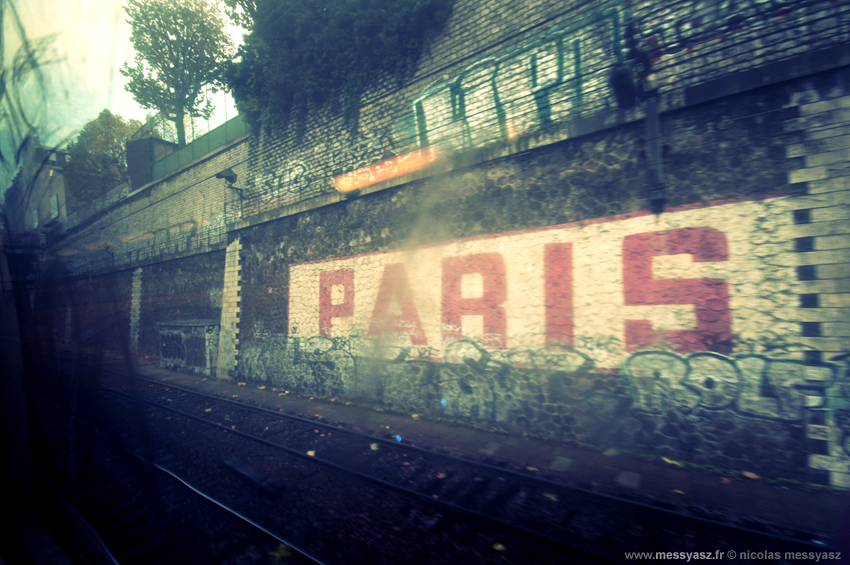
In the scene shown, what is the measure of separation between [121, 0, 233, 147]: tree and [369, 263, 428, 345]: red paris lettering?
62.0 ft

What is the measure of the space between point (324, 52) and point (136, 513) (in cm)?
940

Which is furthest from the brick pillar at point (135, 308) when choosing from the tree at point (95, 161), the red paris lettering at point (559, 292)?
the red paris lettering at point (559, 292)

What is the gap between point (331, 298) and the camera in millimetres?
8406

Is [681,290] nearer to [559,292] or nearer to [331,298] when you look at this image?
[559,292]

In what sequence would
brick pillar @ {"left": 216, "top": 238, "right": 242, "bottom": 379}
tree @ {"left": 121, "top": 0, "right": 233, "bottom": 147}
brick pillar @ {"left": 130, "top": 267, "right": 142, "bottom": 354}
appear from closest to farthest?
1. brick pillar @ {"left": 216, "top": 238, "right": 242, "bottom": 379}
2. brick pillar @ {"left": 130, "top": 267, "right": 142, "bottom": 354}
3. tree @ {"left": 121, "top": 0, "right": 233, "bottom": 147}

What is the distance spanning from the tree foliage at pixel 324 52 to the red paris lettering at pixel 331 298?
351cm

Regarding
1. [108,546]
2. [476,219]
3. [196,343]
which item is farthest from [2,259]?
[476,219]

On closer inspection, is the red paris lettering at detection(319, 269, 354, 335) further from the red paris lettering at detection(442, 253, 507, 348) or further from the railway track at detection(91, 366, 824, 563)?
the railway track at detection(91, 366, 824, 563)

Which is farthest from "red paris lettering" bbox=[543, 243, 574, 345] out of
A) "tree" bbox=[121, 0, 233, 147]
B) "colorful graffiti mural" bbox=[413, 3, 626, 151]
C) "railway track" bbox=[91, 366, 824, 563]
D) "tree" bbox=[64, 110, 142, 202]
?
"tree" bbox=[64, 110, 142, 202]

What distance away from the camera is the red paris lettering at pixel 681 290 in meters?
4.42

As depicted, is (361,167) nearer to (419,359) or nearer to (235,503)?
(419,359)

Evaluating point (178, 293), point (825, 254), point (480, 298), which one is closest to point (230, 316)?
point (178, 293)

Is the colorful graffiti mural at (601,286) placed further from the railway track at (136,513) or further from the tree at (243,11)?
the tree at (243,11)

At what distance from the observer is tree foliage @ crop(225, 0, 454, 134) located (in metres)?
7.54
